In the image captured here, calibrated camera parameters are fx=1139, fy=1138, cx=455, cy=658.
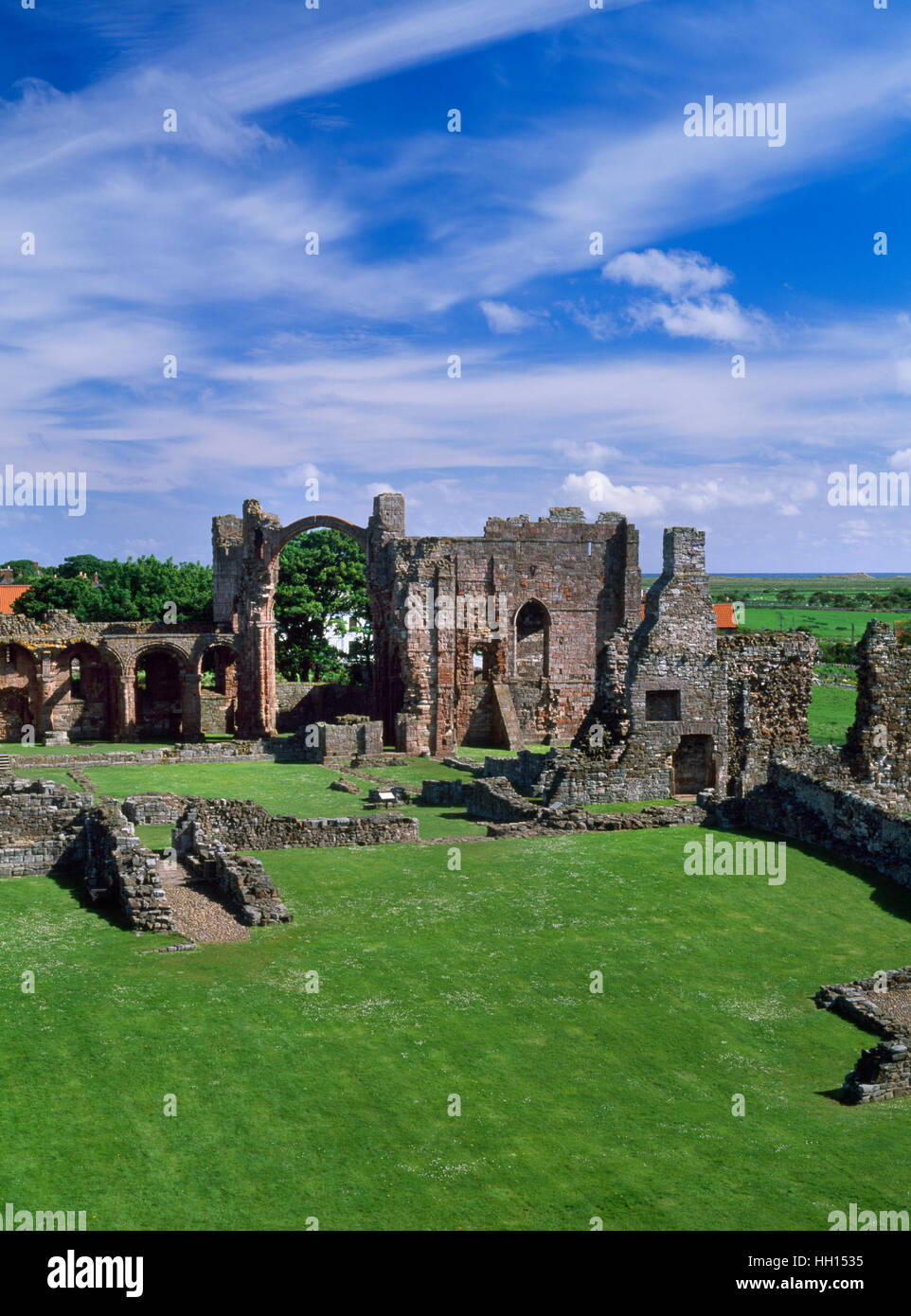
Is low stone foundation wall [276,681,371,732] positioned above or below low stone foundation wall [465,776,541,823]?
above

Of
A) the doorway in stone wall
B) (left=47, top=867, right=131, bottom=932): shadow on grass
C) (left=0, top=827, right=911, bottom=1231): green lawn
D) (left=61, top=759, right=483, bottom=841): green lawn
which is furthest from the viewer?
the doorway in stone wall

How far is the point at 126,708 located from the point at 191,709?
9.10ft

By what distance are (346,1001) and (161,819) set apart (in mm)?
12795

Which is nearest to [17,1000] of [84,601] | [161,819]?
[161,819]

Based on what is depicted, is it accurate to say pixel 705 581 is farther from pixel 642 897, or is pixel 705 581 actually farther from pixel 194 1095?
pixel 194 1095

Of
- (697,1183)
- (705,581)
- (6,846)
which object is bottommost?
(697,1183)

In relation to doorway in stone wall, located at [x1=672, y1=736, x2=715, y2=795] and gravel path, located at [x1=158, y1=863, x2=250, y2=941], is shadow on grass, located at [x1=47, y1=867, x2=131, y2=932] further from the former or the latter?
doorway in stone wall, located at [x1=672, y1=736, x2=715, y2=795]

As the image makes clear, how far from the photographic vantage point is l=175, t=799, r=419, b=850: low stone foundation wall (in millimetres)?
23312

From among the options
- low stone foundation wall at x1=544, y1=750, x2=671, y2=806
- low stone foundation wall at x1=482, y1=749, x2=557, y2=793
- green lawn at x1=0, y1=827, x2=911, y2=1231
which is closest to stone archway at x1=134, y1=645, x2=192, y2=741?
low stone foundation wall at x1=482, y1=749, x2=557, y2=793

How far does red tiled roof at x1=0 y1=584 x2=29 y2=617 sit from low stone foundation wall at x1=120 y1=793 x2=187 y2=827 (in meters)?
55.8

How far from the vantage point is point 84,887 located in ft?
67.3

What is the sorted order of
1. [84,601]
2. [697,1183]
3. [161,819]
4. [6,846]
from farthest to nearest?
[84,601], [161,819], [6,846], [697,1183]

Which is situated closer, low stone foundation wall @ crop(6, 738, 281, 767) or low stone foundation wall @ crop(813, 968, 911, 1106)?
low stone foundation wall @ crop(813, 968, 911, 1106)

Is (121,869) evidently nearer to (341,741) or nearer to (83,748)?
(341,741)
